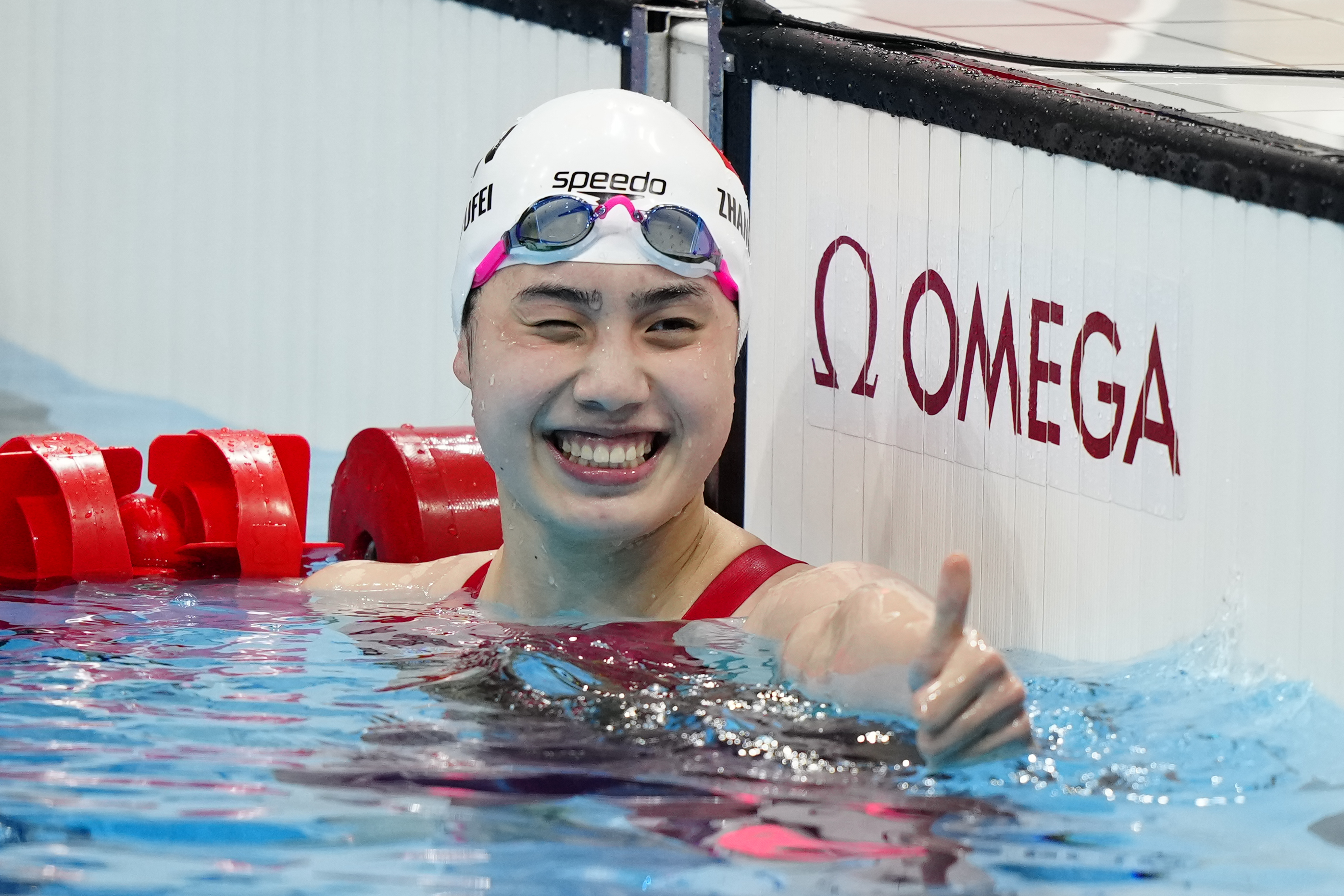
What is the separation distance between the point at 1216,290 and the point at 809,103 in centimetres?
126

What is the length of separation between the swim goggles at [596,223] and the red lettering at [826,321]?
52cm

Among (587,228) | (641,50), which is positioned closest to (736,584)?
(587,228)

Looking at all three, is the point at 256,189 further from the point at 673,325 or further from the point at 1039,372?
the point at 1039,372

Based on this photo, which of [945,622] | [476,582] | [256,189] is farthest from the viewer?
[256,189]

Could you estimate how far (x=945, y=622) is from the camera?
179 centimetres

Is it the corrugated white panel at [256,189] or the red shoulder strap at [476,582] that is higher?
the corrugated white panel at [256,189]

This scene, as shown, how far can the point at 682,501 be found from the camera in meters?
2.83

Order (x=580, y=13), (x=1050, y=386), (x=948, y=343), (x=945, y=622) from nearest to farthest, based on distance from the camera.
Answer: (x=945, y=622) → (x=1050, y=386) → (x=948, y=343) → (x=580, y=13)

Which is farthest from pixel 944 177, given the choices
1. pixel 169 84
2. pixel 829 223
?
pixel 169 84

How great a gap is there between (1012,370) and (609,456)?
714mm

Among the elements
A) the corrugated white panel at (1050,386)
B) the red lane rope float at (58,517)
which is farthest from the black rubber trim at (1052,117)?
the red lane rope float at (58,517)

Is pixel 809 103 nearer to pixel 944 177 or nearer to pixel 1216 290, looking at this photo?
pixel 944 177

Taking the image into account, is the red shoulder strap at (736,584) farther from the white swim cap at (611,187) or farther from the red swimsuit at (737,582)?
the white swim cap at (611,187)

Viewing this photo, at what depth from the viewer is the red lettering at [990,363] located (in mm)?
2898
